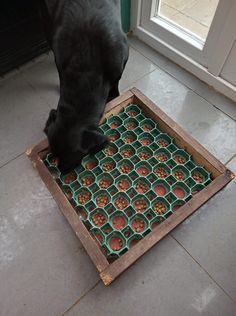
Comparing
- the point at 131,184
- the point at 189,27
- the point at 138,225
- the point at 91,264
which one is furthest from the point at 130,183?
the point at 189,27

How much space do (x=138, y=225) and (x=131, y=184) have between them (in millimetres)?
211

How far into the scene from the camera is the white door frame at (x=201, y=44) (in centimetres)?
155

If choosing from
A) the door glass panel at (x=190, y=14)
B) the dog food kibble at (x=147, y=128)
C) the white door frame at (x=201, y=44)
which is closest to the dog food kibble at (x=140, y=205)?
the dog food kibble at (x=147, y=128)

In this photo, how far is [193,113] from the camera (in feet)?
5.69

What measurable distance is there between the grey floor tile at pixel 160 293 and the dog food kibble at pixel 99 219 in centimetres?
25

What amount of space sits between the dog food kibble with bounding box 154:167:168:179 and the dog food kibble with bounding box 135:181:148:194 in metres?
0.09

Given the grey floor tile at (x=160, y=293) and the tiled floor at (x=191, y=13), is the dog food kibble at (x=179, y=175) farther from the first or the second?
the tiled floor at (x=191, y=13)

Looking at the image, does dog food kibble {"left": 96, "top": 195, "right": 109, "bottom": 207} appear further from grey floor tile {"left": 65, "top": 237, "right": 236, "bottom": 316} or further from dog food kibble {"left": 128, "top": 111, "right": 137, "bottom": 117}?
dog food kibble {"left": 128, "top": 111, "right": 137, "bottom": 117}

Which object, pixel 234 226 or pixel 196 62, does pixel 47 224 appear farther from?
pixel 196 62

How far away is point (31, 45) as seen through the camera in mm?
1902

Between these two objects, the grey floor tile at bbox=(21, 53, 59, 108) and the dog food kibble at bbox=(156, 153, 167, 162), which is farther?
the grey floor tile at bbox=(21, 53, 59, 108)

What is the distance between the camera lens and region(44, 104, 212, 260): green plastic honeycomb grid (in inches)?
52.6

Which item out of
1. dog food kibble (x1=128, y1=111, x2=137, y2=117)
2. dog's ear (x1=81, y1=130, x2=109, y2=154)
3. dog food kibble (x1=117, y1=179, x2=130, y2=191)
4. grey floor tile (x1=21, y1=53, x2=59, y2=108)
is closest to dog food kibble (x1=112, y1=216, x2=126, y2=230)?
Answer: dog food kibble (x1=117, y1=179, x2=130, y2=191)

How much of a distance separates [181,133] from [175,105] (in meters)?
0.33
